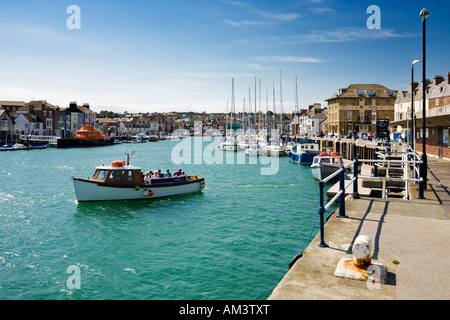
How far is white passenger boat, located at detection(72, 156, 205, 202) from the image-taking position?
2375 centimetres

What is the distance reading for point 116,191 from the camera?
24125mm

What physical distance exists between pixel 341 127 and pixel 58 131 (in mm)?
99130

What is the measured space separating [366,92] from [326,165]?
58054mm

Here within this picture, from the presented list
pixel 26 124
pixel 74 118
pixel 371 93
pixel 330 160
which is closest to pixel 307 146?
pixel 330 160

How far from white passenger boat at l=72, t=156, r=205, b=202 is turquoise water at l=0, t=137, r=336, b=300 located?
22.7 inches

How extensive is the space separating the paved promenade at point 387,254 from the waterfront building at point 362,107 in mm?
76501

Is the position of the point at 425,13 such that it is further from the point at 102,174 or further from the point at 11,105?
the point at 11,105

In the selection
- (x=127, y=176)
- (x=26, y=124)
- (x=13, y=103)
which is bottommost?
(x=127, y=176)

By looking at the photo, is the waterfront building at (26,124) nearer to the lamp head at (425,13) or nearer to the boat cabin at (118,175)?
the boat cabin at (118,175)

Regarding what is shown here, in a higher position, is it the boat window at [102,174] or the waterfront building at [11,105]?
the waterfront building at [11,105]

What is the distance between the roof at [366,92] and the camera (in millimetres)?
84125

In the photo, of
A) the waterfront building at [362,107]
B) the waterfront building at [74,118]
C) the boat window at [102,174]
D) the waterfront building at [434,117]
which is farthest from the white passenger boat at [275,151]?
the waterfront building at [74,118]
